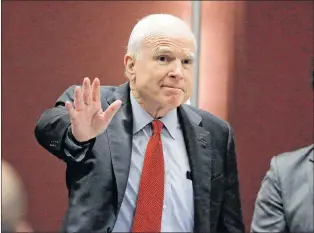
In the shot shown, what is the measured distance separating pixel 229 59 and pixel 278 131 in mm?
281

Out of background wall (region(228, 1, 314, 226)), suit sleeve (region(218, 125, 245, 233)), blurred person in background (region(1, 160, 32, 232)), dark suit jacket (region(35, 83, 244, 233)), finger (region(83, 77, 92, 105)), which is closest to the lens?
finger (region(83, 77, 92, 105))

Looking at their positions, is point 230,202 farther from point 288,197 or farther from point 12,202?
point 12,202

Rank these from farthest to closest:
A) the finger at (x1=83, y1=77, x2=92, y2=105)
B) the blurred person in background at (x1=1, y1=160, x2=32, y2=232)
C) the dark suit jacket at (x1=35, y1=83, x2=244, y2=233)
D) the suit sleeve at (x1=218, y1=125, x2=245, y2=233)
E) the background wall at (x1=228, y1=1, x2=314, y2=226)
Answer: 1. the background wall at (x1=228, y1=1, x2=314, y2=226)
2. the blurred person in background at (x1=1, y1=160, x2=32, y2=232)
3. the suit sleeve at (x1=218, y1=125, x2=245, y2=233)
4. the dark suit jacket at (x1=35, y1=83, x2=244, y2=233)
5. the finger at (x1=83, y1=77, x2=92, y2=105)

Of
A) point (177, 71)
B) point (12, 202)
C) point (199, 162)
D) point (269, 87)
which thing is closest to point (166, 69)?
point (177, 71)

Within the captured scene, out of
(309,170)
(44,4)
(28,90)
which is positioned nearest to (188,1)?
(44,4)

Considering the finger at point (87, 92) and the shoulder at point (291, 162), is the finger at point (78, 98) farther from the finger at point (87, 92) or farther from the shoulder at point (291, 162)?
the shoulder at point (291, 162)

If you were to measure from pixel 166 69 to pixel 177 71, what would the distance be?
3 centimetres

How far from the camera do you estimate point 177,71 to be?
4.50ft

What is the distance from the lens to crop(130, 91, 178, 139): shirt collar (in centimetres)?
143

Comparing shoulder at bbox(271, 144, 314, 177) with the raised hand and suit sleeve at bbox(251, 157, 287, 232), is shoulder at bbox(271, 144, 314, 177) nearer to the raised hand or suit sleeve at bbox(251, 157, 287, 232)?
suit sleeve at bbox(251, 157, 287, 232)

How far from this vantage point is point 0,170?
1.79 metres

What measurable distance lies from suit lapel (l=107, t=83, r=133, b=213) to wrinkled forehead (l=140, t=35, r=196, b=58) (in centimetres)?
14

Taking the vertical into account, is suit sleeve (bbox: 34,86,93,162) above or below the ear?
A: below

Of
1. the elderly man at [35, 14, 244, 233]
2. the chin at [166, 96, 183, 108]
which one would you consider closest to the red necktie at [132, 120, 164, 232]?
the elderly man at [35, 14, 244, 233]
